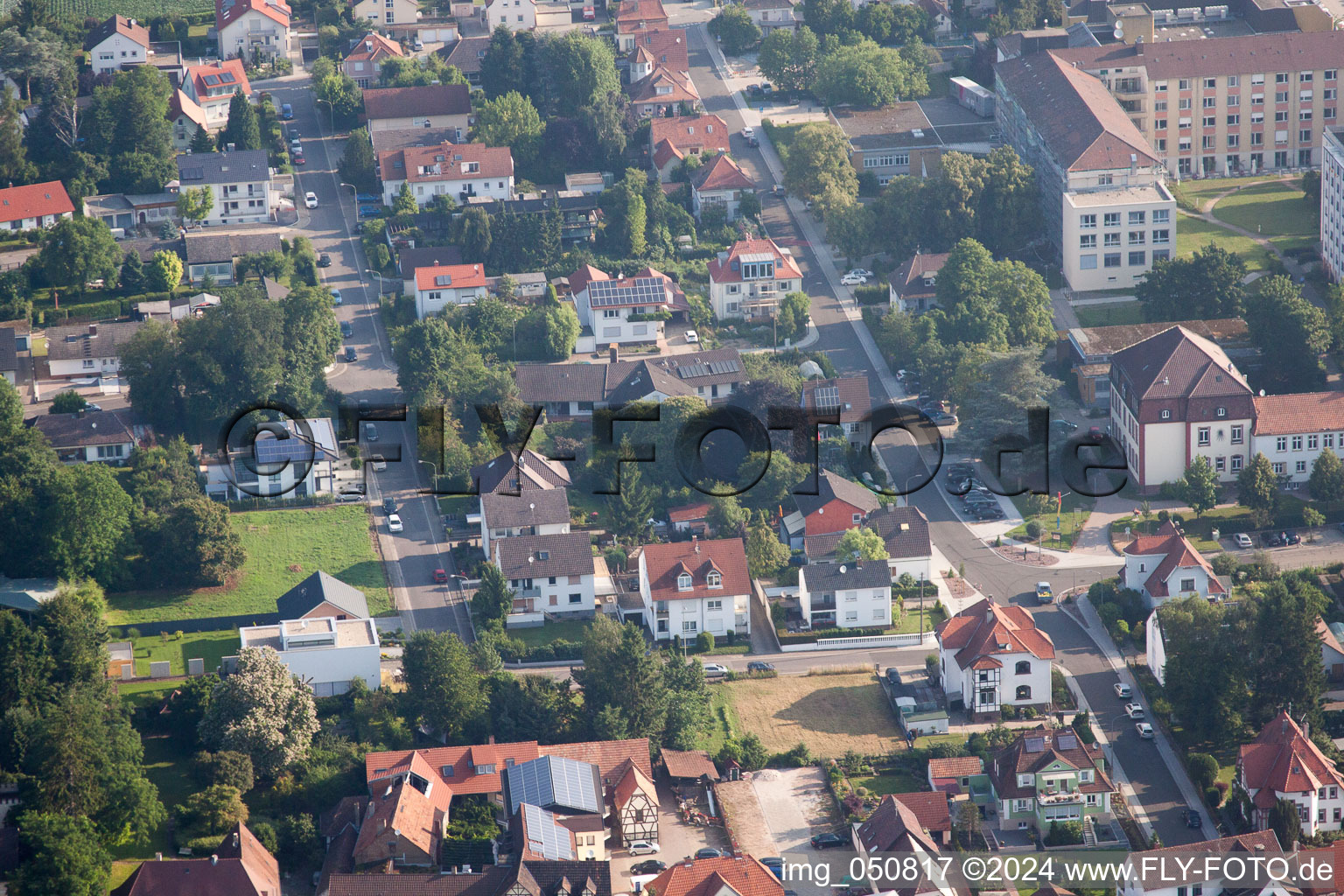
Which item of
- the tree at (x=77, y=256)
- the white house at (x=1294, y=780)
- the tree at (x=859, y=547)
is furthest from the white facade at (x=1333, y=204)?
the tree at (x=77, y=256)

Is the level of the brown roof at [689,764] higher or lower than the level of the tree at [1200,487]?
lower

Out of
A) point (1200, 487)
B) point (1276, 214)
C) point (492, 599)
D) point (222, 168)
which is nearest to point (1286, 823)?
point (1200, 487)

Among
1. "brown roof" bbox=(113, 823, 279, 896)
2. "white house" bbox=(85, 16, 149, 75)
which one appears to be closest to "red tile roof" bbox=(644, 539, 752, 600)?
"brown roof" bbox=(113, 823, 279, 896)

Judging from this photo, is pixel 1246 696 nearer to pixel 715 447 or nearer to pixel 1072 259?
pixel 715 447

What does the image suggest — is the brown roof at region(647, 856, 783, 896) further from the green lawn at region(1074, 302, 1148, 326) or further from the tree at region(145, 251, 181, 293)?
the tree at region(145, 251, 181, 293)

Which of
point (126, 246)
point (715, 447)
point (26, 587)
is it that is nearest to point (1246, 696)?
point (715, 447)

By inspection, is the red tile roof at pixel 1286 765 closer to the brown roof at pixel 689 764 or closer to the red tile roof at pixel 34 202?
the brown roof at pixel 689 764
